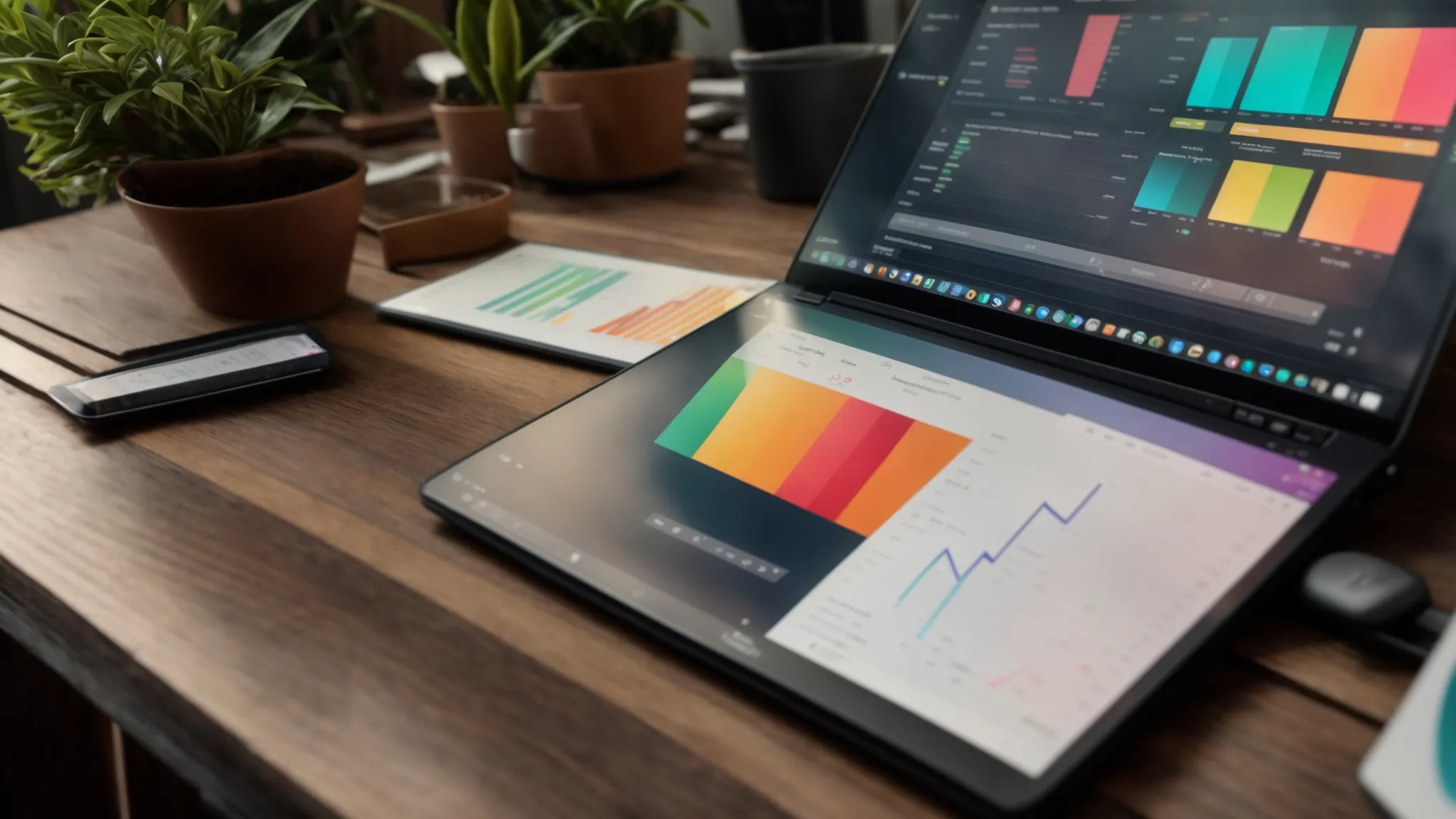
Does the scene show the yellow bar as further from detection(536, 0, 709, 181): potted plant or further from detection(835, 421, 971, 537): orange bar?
detection(536, 0, 709, 181): potted plant

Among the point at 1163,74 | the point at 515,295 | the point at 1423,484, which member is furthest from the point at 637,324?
the point at 1423,484

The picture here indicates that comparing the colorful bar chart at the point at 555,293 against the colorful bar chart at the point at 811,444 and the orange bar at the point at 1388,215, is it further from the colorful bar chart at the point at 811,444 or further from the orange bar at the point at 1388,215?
the orange bar at the point at 1388,215

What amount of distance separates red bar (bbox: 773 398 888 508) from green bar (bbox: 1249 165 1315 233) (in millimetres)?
208

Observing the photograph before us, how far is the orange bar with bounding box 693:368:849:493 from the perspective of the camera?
51 centimetres

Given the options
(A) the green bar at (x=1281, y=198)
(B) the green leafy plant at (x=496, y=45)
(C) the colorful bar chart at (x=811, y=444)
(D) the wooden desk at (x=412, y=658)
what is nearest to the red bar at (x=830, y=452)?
(C) the colorful bar chart at (x=811, y=444)

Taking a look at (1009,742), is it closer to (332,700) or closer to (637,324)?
(332,700)

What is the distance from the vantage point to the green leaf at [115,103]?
0.69 metres

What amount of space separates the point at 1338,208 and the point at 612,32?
2.55ft

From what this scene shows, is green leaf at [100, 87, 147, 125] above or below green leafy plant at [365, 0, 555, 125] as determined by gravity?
below

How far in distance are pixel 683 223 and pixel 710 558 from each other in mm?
Result: 584

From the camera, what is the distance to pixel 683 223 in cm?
98

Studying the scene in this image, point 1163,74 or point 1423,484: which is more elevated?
point 1163,74

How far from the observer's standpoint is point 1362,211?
0.47m

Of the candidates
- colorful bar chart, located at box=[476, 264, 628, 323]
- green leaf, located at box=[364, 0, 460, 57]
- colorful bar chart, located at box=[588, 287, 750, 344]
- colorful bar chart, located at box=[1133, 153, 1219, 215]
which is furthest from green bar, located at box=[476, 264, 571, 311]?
colorful bar chart, located at box=[1133, 153, 1219, 215]
